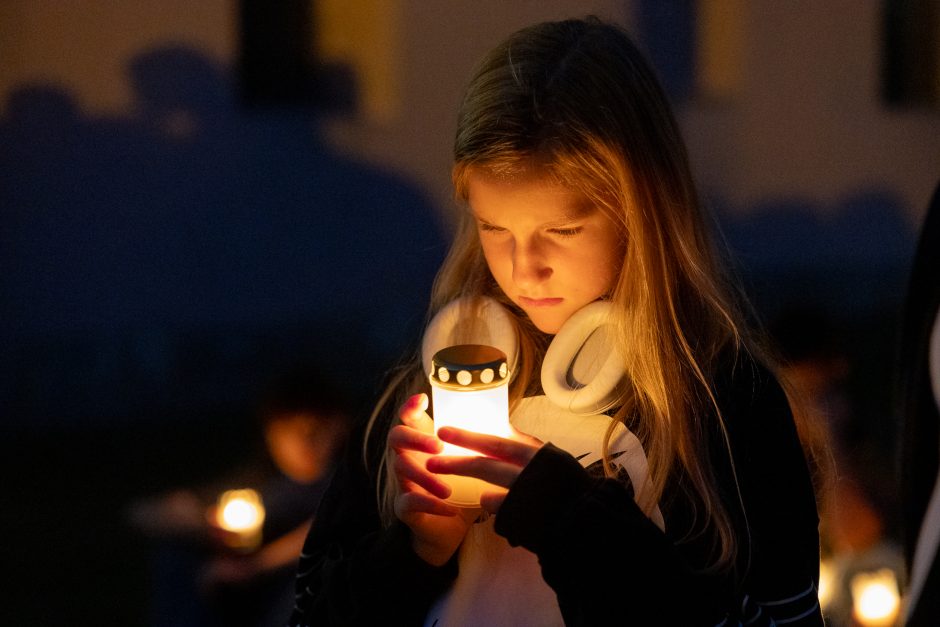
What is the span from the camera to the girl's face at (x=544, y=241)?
1.38 metres

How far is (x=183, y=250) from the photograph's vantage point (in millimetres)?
6672

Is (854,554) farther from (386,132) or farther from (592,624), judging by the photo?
(386,132)

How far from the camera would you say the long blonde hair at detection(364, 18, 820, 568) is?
1.39 m

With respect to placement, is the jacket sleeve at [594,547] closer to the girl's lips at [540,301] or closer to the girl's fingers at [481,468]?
the girl's fingers at [481,468]

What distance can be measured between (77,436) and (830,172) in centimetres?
587

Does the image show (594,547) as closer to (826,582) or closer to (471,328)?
(471,328)

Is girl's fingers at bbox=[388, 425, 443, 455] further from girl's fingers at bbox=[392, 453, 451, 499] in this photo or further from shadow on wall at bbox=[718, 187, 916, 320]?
shadow on wall at bbox=[718, 187, 916, 320]

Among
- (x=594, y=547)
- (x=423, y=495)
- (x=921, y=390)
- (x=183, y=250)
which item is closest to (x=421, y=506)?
(x=423, y=495)

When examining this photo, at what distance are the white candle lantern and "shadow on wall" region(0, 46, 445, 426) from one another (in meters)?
4.80

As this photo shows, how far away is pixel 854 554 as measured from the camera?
12.1ft

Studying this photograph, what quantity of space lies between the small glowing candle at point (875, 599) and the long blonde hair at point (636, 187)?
2.23 meters

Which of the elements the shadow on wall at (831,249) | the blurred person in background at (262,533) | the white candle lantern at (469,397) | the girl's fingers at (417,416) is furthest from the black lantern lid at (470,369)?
the shadow on wall at (831,249)

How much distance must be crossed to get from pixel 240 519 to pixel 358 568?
1.97m

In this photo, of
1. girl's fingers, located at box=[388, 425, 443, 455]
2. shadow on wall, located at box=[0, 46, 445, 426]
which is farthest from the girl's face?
shadow on wall, located at box=[0, 46, 445, 426]
